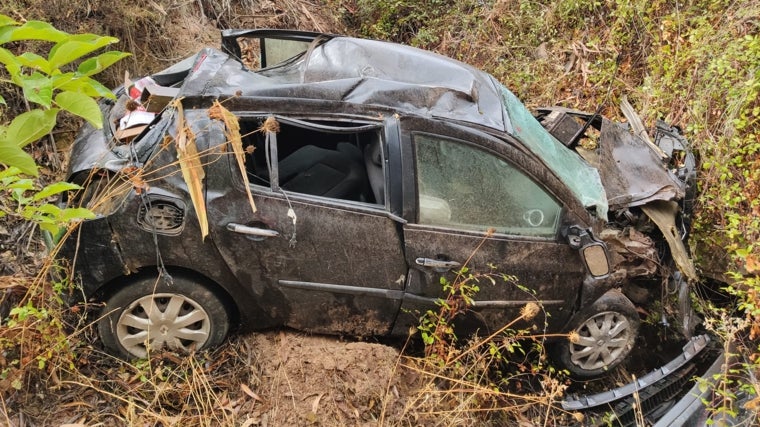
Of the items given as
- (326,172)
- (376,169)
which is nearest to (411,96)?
(376,169)

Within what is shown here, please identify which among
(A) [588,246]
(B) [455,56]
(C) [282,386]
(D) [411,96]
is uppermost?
(D) [411,96]

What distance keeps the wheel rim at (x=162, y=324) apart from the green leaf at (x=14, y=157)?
4.76 ft

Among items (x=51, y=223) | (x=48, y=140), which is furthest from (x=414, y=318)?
(x=48, y=140)

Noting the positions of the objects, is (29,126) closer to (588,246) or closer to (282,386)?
(282,386)

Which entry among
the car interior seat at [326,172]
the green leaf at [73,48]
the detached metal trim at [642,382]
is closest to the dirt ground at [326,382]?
the car interior seat at [326,172]

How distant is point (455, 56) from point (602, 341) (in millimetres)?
4487

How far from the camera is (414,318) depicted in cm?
337

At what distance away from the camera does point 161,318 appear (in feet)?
10.2

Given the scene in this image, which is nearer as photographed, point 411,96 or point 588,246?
point 411,96

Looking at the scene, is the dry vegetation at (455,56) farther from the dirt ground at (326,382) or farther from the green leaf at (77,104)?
the green leaf at (77,104)

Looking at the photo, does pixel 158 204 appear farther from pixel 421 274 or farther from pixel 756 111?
pixel 756 111

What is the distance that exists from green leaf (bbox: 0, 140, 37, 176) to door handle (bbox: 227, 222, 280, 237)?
1.23 meters

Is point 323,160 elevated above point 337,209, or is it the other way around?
point 337,209

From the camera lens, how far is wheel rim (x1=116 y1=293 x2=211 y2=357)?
3.09m
